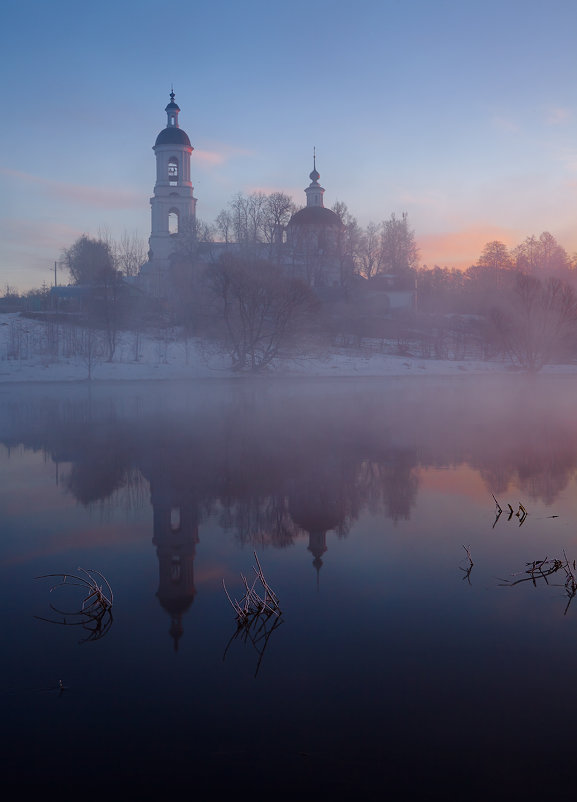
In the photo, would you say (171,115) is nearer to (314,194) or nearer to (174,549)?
(314,194)

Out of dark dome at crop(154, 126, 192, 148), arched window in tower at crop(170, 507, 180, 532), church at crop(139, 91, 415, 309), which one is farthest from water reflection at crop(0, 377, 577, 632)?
dark dome at crop(154, 126, 192, 148)

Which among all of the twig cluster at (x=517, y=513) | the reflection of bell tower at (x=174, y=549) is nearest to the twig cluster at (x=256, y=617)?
the reflection of bell tower at (x=174, y=549)

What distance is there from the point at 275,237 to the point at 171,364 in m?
28.6

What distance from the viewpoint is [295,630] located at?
5.55 m

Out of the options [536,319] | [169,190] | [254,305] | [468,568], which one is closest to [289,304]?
[254,305]

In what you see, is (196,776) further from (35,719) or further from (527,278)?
(527,278)

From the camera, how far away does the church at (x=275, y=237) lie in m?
62.7

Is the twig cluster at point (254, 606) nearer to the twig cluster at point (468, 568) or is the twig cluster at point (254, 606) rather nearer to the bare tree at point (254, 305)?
the twig cluster at point (468, 568)

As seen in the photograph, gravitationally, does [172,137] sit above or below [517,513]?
above

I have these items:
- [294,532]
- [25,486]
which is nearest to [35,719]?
[294,532]

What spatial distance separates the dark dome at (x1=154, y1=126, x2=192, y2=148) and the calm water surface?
57.5 m

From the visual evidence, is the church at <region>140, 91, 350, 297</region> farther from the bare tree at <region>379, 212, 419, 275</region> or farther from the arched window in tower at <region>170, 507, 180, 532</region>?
the arched window in tower at <region>170, 507, 180, 532</region>

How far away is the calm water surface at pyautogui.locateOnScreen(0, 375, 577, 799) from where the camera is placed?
156 inches

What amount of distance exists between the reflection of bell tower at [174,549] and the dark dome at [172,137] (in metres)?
60.0
